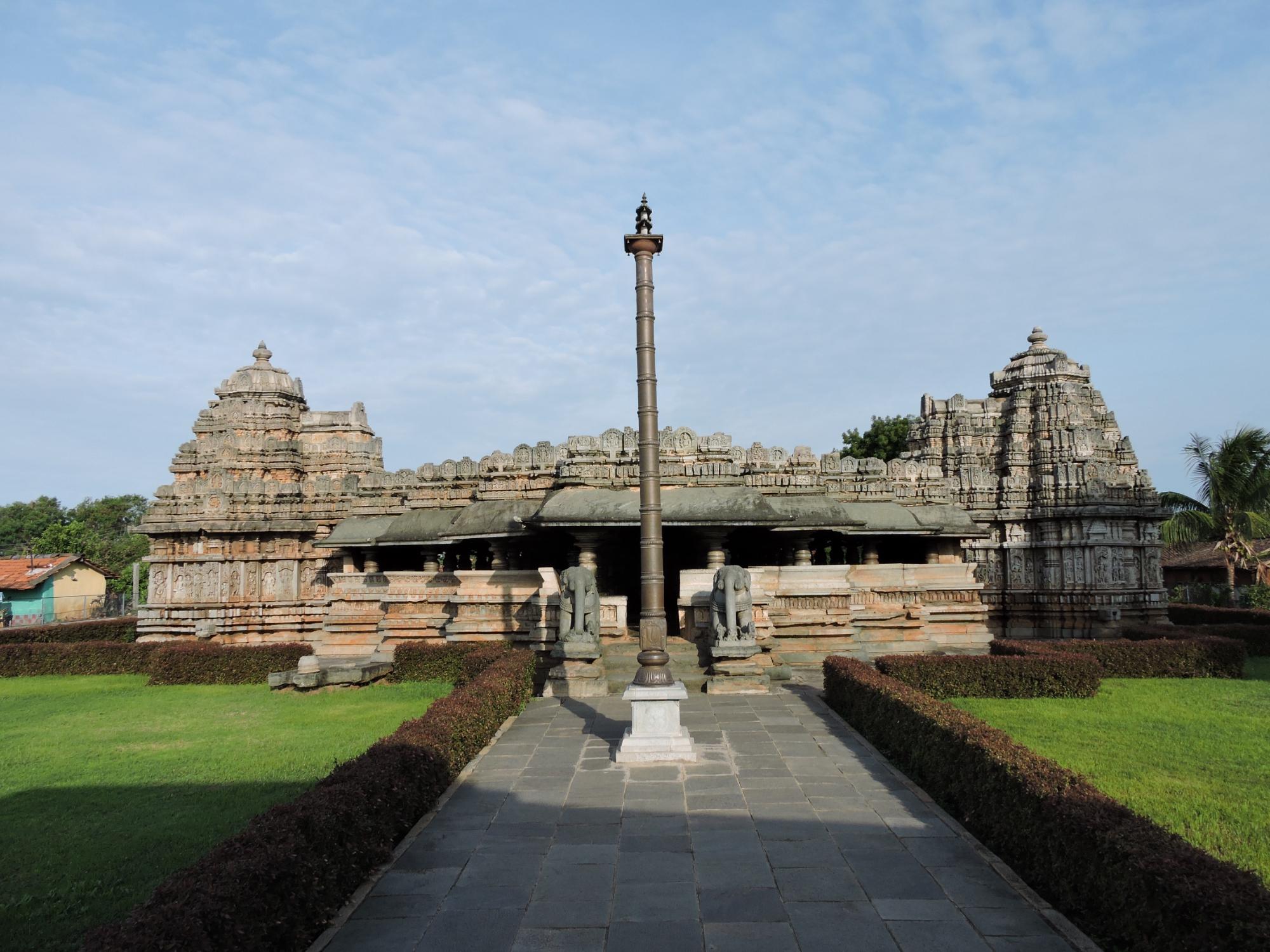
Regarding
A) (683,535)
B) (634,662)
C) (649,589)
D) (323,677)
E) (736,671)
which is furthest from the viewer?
(683,535)

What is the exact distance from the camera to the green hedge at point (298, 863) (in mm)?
3678

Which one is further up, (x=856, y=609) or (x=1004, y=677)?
(x=856, y=609)

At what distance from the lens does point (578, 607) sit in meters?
13.1

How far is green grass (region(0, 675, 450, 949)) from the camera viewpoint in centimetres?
544

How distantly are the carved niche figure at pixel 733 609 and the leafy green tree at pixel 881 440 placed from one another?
33.3 meters

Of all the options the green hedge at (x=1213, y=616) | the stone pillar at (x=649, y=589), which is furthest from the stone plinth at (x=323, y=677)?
the green hedge at (x=1213, y=616)

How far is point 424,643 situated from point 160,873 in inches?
392

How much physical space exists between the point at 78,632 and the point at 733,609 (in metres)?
20.8

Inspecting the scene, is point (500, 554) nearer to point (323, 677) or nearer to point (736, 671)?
point (323, 677)

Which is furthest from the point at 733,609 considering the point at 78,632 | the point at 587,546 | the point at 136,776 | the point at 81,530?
the point at 81,530

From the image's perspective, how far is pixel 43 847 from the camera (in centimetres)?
627

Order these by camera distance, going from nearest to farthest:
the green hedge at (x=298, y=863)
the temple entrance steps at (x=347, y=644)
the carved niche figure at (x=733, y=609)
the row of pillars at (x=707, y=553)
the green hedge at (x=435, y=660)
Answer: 1. the green hedge at (x=298, y=863)
2. the carved niche figure at (x=733, y=609)
3. the green hedge at (x=435, y=660)
4. the row of pillars at (x=707, y=553)
5. the temple entrance steps at (x=347, y=644)

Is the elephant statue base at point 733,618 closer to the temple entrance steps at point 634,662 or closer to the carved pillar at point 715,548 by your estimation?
the temple entrance steps at point 634,662

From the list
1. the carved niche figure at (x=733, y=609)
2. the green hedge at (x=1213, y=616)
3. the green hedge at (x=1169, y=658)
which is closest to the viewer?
the carved niche figure at (x=733, y=609)
